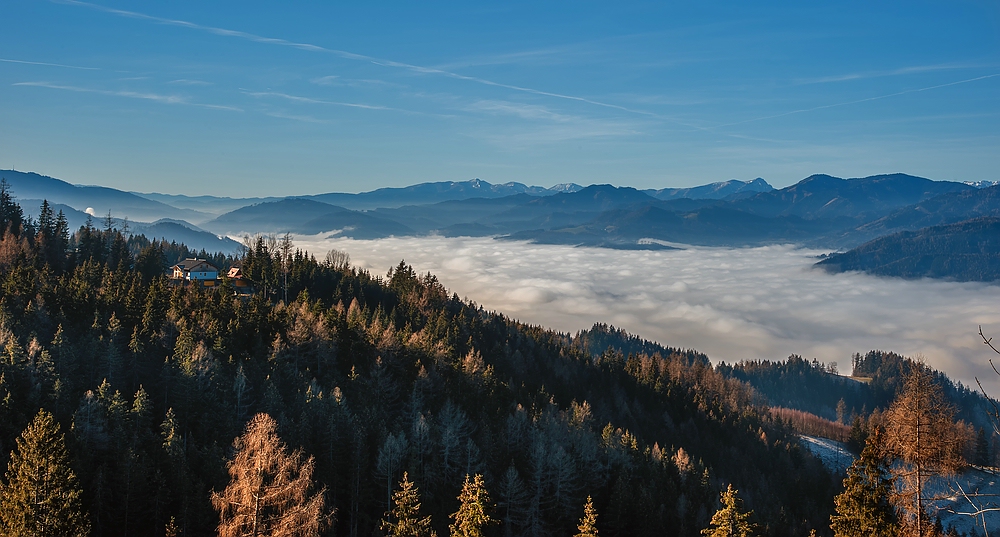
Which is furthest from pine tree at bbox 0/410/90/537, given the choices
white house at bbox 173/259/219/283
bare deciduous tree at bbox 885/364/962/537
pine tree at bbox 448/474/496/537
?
white house at bbox 173/259/219/283

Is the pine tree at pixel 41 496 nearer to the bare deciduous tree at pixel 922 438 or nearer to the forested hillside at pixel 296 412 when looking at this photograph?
the forested hillside at pixel 296 412

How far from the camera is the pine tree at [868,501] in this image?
101 feet

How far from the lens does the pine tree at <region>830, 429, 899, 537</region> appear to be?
30922mm

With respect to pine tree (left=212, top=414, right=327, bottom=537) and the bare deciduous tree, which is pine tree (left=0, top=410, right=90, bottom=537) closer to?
pine tree (left=212, top=414, right=327, bottom=537)

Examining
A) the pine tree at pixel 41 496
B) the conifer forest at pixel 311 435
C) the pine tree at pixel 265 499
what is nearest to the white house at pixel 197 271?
the conifer forest at pixel 311 435

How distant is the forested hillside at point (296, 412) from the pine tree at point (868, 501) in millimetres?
25671

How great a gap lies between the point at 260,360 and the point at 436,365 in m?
24.1

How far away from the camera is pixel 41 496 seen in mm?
30016

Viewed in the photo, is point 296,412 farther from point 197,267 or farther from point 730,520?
point 197,267

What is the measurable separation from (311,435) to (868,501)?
41083mm

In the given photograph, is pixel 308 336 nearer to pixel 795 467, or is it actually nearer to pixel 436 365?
pixel 436 365

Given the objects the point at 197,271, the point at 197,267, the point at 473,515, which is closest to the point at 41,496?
the point at 473,515

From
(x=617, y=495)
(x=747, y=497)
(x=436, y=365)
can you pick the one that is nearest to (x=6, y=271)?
(x=436, y=365)

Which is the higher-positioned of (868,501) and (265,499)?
(265,499)
